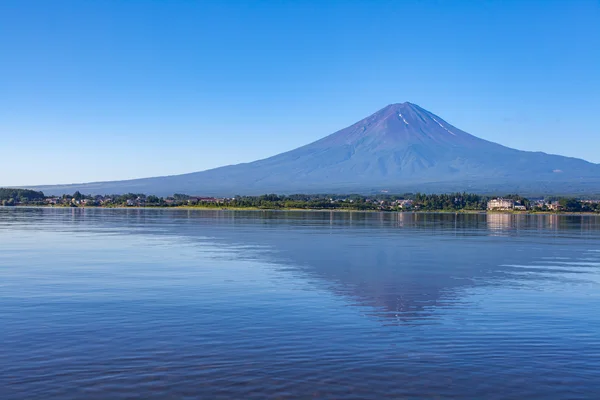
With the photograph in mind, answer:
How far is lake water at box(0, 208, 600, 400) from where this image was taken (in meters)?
8.69

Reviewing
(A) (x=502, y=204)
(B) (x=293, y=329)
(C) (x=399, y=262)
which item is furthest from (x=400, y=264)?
(A) (x=502, y=204)

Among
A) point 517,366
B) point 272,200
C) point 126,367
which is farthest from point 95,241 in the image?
point 272,200

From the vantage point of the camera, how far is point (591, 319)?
44.4 ft

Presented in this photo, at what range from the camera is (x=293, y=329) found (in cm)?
1189

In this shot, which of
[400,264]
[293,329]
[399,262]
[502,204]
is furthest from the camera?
[502,204]

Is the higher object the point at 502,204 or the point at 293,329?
the point at 502,204

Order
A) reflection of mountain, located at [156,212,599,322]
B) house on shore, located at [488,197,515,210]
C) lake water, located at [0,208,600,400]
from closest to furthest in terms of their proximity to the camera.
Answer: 1. lake water, located at [0,208,600,400]
2. reflection of mountain, located at [156,212,599,322]
3. house on shore, located at [488,197,515,210]

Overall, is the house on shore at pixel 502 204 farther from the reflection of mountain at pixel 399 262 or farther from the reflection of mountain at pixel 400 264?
the reflection of mountain at pixel 400 264

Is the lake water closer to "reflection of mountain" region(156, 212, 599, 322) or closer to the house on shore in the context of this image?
"reflection of mountain" region(156, 212, 599, 322)

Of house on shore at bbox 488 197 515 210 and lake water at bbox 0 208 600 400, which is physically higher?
house on shore at bbox 488 197 515 210

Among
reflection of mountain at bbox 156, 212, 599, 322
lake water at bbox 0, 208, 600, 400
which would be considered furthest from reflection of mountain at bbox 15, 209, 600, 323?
lake water at bbox 0, 208, 600, 400

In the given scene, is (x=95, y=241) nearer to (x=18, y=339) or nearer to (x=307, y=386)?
(x=18, y=339)

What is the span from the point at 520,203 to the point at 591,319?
11876cm

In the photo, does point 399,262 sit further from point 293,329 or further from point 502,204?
point 502,204
